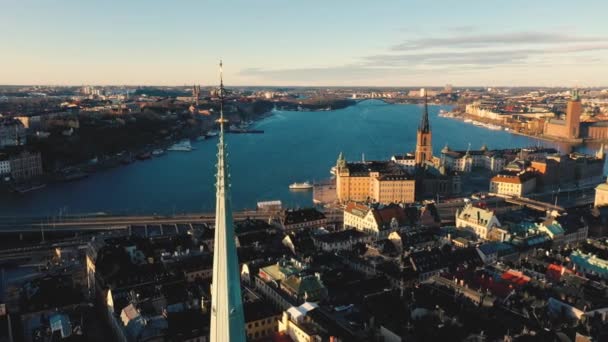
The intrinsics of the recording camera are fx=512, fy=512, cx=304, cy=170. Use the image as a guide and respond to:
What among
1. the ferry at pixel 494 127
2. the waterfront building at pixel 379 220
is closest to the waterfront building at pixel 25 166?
the waterfront building at pixel 379 220

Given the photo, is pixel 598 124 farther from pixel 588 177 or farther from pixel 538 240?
pixel 538 240

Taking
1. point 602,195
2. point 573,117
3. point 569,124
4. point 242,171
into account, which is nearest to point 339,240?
point 602,195

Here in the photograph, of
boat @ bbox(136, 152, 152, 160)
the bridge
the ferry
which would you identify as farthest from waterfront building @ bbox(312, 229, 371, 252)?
the ferry

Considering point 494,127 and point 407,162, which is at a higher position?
point 407,162

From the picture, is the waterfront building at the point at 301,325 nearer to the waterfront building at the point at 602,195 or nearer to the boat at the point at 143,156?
the waterfront building at the point at 602,195

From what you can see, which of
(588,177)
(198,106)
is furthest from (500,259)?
(198,106)

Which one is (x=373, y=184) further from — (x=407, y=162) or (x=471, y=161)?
(x=471, y=161)
